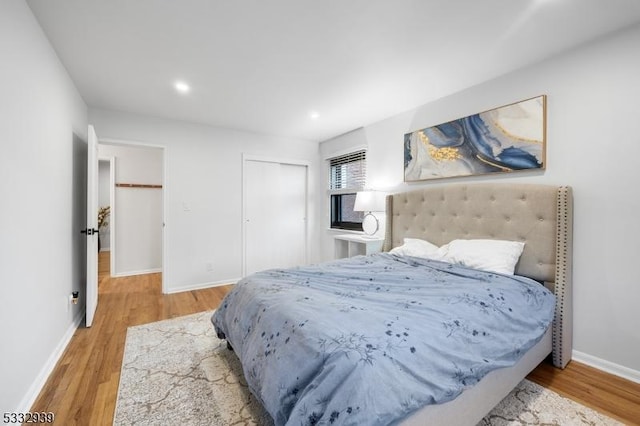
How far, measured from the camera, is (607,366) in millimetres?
1932

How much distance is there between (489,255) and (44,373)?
128 inches

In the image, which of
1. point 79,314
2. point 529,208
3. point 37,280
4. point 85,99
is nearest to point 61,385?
point 37,280

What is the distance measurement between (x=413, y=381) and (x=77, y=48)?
3049mm

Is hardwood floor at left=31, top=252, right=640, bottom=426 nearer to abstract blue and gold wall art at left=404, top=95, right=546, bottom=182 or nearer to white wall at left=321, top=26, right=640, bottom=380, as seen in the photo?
white wall at left=321, top=26, right=640, bottom=380

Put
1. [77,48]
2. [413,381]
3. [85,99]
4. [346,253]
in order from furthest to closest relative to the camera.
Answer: [346,253], [85,99], [77,48], [413,381]

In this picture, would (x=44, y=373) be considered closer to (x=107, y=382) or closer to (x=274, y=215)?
(x=107, y=382)

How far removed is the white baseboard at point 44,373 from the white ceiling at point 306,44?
→ 89.4 inches

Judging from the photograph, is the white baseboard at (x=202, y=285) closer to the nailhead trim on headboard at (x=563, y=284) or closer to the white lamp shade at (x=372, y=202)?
the white lamp shade at (x=372, y=202)

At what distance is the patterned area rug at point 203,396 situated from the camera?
1493mm

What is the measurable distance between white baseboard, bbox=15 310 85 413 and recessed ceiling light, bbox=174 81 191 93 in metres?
2.40

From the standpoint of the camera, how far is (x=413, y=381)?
1.02 m

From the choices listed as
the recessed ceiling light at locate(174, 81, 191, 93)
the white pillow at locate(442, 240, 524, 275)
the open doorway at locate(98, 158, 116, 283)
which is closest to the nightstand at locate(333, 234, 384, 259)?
the white pillow at locate(442, 240, 524, 275)

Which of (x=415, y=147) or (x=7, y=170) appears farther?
(x=415, y=147)

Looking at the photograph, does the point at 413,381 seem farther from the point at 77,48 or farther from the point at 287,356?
the point at 77,48
